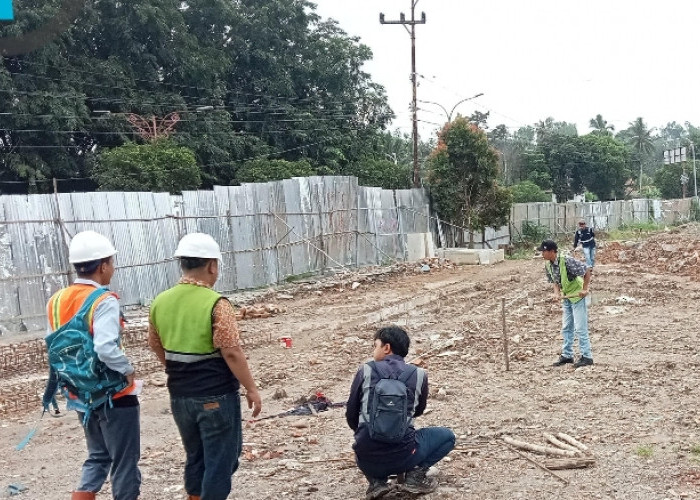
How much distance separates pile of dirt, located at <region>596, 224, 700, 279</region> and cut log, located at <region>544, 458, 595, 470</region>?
15.3 m

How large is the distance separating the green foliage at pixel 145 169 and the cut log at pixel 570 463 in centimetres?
2053

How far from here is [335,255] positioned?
2183 cm

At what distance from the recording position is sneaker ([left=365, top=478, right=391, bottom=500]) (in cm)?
473

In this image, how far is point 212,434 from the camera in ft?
12.7

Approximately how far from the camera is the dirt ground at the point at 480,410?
17.1 ft

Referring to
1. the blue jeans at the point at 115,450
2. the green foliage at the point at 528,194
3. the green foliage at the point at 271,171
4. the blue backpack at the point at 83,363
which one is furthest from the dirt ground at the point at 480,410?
the green foliage at the point at 528,194

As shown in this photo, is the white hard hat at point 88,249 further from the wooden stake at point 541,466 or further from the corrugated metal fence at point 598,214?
the corrugated metal fence at point 598,214

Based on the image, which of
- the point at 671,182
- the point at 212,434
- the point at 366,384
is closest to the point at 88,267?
the point at 212,434

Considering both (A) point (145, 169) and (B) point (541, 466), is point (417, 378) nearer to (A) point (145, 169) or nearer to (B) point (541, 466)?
(B) point (541, 466)

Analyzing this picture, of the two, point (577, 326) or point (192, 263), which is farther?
point (577, 326)

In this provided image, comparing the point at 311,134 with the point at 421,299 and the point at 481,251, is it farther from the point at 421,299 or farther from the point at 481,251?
the point at 421,299

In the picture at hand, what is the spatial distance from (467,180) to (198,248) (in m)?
27.0

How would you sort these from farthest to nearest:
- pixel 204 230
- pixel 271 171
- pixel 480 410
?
pixel 271 171
pixel 204 230
pixel 480 410

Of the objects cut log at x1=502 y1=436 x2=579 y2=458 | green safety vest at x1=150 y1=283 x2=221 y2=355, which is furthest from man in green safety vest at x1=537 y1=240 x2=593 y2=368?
green safety vest at x1=150 y1=283 x2=221 y2=355
